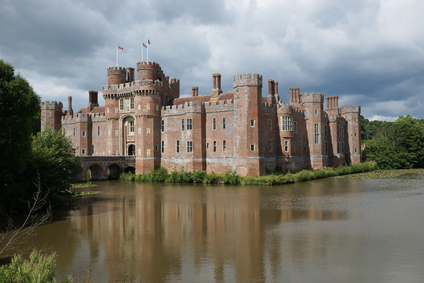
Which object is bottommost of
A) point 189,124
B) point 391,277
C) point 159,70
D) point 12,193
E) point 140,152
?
point 391,277

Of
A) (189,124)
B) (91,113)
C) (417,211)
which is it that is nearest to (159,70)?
(189,124)

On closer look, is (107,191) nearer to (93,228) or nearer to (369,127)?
(93,228)

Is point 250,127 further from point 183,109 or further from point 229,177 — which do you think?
point 183,109

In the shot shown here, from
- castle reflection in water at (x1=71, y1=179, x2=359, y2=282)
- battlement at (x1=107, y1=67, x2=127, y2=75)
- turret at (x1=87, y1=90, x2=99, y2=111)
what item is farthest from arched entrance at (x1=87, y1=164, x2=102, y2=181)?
castle reflection in water at (x1=71, y1=179, x2=359, y2=282)

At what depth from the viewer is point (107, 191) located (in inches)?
1352

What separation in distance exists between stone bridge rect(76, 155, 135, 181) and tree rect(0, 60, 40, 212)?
24952 millimetres

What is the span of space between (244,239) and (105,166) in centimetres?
3420

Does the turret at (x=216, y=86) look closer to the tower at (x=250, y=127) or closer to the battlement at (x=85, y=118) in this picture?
the tower at (x=250, y=127)

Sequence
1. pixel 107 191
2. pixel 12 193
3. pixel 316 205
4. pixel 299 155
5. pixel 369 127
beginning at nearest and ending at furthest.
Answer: pixel 12 193, pixel 316 205, pixel 107 191, pixel 299 155, pixel 369 127

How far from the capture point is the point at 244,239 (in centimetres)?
1611

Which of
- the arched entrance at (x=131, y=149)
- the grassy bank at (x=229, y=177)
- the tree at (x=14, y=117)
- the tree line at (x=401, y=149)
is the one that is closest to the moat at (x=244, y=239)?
the tree at (x=14, y=117)

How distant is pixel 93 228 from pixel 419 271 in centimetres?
1485

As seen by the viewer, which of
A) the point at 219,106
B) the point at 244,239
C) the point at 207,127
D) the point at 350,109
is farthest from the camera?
the point at 350,109

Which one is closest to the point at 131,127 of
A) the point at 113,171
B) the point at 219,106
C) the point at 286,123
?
the point at 113,171
